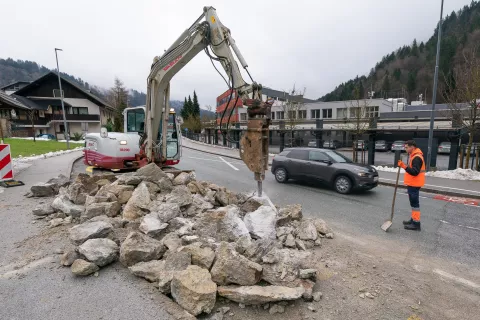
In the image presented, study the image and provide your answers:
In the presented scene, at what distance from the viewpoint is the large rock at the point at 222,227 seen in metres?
4.36

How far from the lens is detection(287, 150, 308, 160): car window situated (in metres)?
11.0

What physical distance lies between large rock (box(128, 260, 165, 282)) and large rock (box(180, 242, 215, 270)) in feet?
1.23

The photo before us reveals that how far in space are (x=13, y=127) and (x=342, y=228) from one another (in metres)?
50.9

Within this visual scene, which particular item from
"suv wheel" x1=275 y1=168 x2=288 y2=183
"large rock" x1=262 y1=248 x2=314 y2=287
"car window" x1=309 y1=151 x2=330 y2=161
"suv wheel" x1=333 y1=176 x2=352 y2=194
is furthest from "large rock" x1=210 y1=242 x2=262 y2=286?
"suv wheel" x1=275 y1=168 x2=288 y2=183

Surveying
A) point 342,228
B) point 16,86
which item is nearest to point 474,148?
point 342,228

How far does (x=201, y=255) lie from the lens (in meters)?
3.57

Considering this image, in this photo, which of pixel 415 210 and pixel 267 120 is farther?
→ pixel 415 210

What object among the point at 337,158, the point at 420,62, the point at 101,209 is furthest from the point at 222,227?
the point at 420,62

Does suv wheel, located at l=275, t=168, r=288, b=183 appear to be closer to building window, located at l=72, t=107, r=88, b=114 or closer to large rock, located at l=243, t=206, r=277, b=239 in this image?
large rock, located at l=243, t=206, r=277, b=239

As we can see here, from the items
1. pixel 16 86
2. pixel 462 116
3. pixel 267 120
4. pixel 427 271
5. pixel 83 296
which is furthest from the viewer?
pixel 16 86

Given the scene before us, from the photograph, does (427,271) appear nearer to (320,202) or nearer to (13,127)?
(320,202)

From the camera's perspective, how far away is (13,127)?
3975cm

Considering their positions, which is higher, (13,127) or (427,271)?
(13,127)

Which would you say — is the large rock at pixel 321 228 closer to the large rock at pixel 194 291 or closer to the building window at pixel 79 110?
the large rock at pixel 194 291
